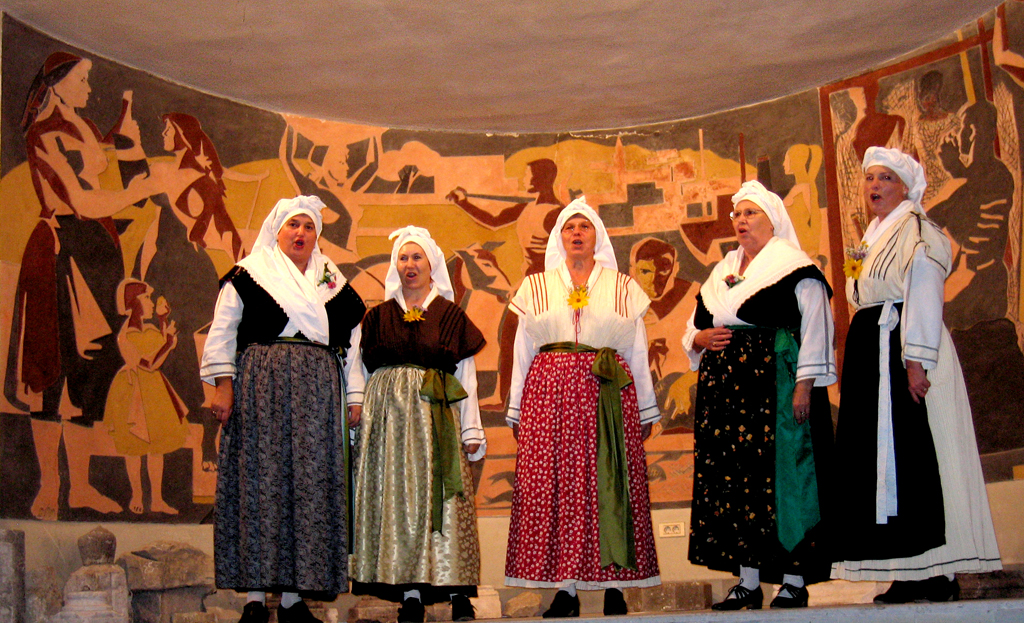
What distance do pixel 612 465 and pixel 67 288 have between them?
3.70m

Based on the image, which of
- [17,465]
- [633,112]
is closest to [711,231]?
[633,112]

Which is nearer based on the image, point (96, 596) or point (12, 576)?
point (12, 576)

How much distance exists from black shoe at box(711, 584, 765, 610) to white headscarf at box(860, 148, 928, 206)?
1972 millimetres

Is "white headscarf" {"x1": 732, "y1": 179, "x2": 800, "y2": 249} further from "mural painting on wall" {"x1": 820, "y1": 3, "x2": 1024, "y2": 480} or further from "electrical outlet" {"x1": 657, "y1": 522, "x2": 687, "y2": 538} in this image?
"electrical outlet" {"x1": 657, "y1": 522, "x2": 687, "y2": 538}

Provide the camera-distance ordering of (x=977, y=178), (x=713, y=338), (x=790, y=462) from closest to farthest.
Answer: (x=790, y=462), (x=713, y=338), (x=977, y=178)

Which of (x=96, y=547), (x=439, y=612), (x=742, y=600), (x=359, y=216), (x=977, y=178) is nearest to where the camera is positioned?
(x=742, y=600)

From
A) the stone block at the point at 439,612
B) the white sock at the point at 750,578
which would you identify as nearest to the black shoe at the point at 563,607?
the white sock at the point at 750,578

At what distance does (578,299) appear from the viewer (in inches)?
203

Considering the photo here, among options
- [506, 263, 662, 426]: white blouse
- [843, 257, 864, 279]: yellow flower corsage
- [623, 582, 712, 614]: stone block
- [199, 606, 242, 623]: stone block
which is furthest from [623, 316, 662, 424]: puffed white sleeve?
[199, 606, 242, 623]: stone block

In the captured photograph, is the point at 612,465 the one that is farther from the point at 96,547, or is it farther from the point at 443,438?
the point at 96,547

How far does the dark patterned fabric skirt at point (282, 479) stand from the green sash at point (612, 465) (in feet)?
3.91

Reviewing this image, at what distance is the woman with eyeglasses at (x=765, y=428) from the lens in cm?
461

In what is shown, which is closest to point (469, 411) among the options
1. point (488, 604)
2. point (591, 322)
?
point (591, 322)

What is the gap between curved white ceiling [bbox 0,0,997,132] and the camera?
6.55m
